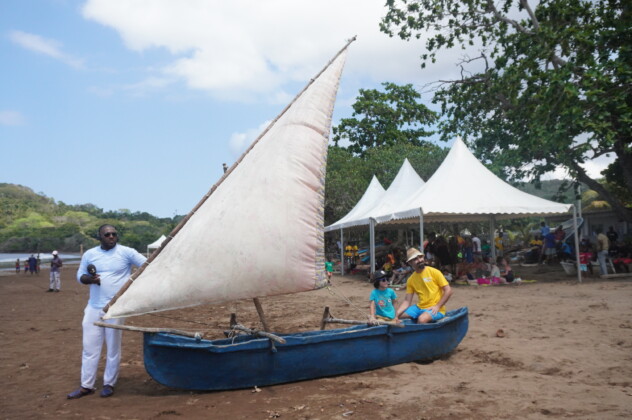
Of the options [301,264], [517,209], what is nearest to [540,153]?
[517,209]

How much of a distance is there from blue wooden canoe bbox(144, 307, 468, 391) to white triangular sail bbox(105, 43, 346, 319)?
494mm

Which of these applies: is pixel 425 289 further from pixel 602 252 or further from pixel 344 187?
pixel 344 187

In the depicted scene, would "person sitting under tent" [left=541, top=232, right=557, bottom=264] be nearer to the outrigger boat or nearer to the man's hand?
the outrigger boat

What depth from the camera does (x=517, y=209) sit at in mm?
13898

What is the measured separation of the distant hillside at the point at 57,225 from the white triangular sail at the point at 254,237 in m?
53.1

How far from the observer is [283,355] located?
5.33 m

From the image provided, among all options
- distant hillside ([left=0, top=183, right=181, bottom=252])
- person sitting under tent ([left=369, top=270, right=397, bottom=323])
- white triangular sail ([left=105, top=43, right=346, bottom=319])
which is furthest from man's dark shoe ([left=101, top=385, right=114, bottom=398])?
distant hillside ([left=0, top=183, right=181, bottom=252])

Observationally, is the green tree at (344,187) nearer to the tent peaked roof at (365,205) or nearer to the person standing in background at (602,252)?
the tent peaked roof at (365,205)

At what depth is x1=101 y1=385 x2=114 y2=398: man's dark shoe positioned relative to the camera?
5.29 meters

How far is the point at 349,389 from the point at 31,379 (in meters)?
4.16

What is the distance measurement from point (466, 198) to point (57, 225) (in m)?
80.3

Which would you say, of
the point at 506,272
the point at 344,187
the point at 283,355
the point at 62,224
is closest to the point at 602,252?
the point at 506,272

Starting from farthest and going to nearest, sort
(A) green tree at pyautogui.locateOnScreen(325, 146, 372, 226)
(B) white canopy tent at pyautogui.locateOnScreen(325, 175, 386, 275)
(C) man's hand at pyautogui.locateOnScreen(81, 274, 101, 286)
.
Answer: (A) green tree at pyautogui.locateOnScreen(325, 146, 372, 226)
(B) white canopy tent at pyautogui.locateOnScreen(325, 175, 386, 275)
(C) man's hand at pyautogui.locateOnScreen(81, 274, 101, 286)

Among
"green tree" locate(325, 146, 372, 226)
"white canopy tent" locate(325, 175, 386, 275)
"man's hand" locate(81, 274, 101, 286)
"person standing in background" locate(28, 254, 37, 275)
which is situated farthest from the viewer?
"person standing in background" locate(28, 254, 37, 275)
